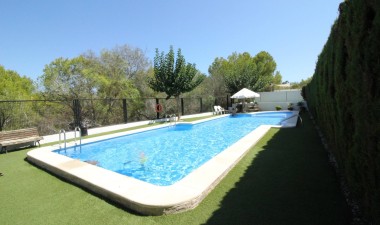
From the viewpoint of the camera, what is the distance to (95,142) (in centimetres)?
984

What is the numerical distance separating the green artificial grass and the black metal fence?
275 inches

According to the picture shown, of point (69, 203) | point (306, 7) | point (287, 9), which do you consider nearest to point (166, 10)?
point (287, 9)

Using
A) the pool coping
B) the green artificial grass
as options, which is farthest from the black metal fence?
the green artificial grass

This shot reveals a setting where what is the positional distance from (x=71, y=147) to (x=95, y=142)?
3.60 feet

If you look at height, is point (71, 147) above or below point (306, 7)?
below

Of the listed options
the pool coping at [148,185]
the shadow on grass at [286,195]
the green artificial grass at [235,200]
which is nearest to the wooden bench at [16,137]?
the pool coping at [148,185]

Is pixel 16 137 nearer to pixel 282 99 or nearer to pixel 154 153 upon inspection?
pixel 154 153

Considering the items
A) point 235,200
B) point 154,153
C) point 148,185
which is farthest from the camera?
point 154,153

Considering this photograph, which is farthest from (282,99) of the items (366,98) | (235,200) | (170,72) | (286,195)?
(366,98)

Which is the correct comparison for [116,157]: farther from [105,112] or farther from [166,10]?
[166,10]

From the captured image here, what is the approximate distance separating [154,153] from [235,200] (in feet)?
18.4

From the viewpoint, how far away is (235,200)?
12.0 feet

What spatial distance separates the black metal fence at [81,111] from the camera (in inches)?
446

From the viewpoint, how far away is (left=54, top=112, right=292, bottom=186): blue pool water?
6719mm
